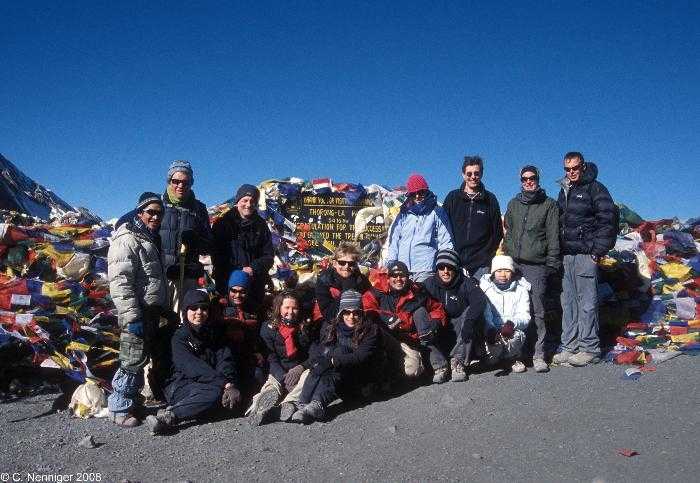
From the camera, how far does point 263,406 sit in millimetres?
4707

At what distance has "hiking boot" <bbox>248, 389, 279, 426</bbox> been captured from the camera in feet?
15.2

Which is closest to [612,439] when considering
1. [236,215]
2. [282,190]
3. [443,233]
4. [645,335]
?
[443,233]

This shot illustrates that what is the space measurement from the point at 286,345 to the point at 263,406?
0.67 meters

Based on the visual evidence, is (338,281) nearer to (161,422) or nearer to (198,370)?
(198,370)

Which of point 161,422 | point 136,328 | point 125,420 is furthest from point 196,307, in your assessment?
point 125,420

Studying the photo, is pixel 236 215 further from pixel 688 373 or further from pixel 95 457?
pixel 688 373

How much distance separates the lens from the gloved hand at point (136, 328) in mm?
4629

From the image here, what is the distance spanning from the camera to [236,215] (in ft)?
19.1

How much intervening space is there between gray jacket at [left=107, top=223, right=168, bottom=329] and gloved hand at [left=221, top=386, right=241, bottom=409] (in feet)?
3.20

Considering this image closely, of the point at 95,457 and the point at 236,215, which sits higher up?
the point at 236,215

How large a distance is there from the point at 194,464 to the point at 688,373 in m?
4.93

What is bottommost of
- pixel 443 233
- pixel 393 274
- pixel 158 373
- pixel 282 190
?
pixel 158 373

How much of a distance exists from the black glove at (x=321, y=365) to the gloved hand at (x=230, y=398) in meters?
0.70

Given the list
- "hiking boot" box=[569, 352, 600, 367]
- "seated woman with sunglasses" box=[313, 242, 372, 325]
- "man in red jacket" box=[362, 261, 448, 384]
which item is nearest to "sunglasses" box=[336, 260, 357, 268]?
"seated woman with sunglasses" box=[313, 242, 372, 325]
